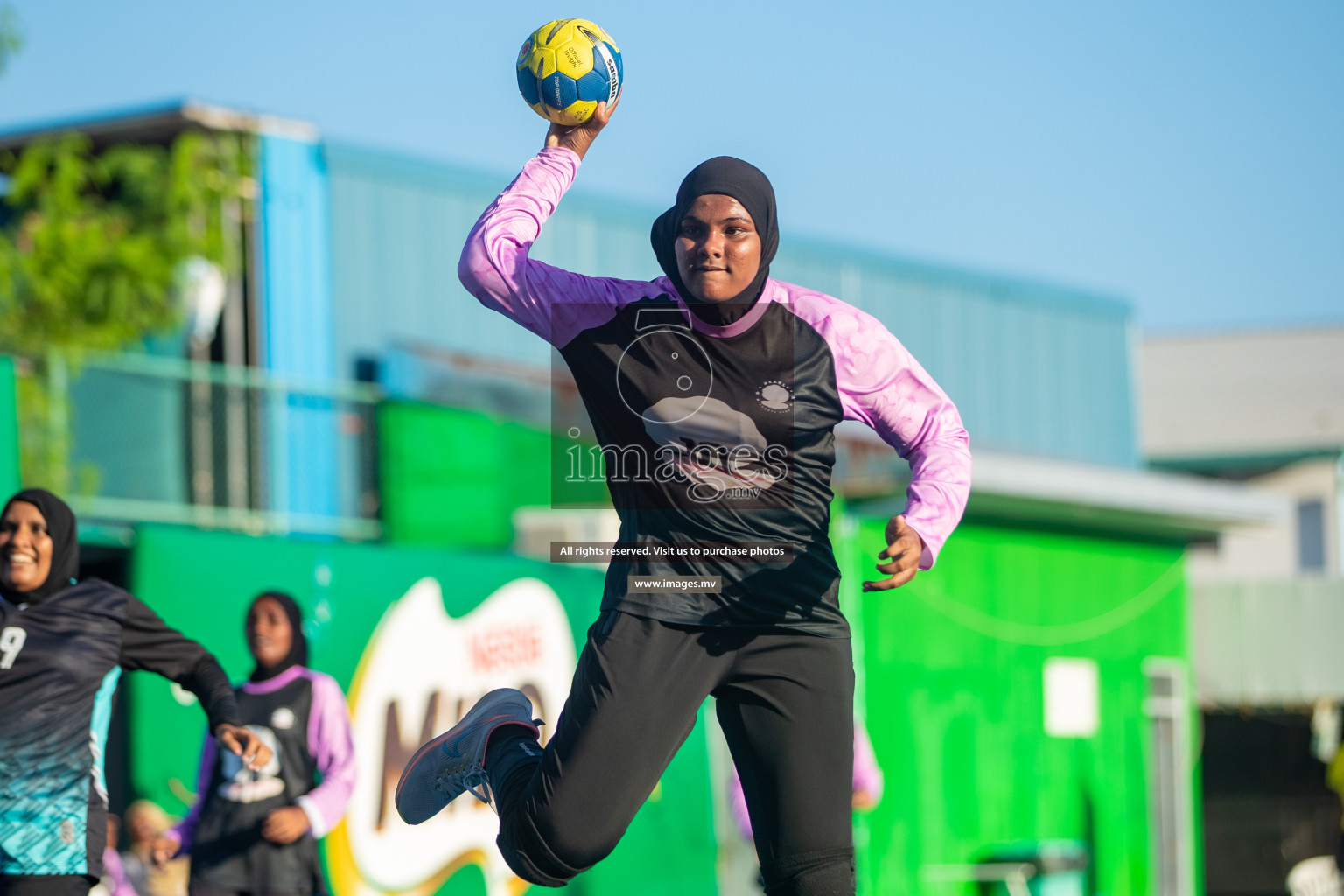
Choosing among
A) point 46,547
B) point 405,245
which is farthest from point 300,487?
point 46,547

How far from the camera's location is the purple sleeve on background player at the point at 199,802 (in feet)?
22.3

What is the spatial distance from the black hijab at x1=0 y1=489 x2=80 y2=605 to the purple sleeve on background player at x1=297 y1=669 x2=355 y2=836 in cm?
177

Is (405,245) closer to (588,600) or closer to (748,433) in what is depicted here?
(588,600)

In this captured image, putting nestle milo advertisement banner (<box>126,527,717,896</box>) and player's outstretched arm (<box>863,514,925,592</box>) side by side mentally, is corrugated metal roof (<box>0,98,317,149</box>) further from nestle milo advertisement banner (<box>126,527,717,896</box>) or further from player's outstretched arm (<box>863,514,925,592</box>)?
player's outstretched arm (<box>863,514,925,592</box>)

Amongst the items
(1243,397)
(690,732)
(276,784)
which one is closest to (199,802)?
(276,784)

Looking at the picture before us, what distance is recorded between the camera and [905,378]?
14.3ft

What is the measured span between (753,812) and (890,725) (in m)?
10.1

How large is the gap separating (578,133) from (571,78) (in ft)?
0.55

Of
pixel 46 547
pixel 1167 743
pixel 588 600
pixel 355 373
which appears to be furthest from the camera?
pixel 1167 743

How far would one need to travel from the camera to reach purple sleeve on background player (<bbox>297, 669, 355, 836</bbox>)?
6871 millimetres

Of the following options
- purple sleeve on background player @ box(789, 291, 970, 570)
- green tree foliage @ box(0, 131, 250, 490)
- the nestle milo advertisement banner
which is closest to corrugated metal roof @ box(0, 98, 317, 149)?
green tree foliage @ box(0, 131, 250, 490)

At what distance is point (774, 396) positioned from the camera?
14.1 feet

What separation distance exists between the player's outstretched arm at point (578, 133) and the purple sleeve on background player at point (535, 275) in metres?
0.02

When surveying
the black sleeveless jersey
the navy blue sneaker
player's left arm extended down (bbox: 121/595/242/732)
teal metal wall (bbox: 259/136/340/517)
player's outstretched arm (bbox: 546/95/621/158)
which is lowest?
the black sleeveless jersey
